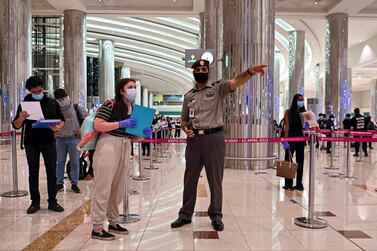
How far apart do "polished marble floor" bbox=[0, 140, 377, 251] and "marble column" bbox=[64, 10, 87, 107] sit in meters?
11.5

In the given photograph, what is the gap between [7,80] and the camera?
12391mm

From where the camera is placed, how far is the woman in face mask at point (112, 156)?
3.44 meters

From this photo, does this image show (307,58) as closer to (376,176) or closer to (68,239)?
(376,176)

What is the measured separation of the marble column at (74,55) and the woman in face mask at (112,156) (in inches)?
579

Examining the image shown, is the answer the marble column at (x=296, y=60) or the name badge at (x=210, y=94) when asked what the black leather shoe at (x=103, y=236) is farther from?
the marble column at (x=296, y=60)

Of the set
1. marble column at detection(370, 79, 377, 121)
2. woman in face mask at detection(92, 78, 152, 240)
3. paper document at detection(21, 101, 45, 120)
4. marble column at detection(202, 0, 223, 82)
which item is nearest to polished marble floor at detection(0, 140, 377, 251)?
woman in face mask at detection(92, 78, 152, 240)

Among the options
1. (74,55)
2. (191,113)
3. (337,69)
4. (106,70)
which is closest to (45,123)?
(191,113)

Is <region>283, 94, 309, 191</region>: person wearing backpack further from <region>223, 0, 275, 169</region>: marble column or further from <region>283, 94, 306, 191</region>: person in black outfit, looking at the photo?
<region>223, 0, 275, 169</region>: marble column

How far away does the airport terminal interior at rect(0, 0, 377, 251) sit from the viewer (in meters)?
3.66

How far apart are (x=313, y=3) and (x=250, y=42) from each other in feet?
31.7

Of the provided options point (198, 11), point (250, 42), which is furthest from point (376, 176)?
point (198, 11)

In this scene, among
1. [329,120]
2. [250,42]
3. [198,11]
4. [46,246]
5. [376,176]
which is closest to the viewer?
[46,246]

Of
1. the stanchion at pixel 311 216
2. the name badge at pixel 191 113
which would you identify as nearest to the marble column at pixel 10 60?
the name badge at pixel 191 113

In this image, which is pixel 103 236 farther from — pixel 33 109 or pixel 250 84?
pixel 250 84
